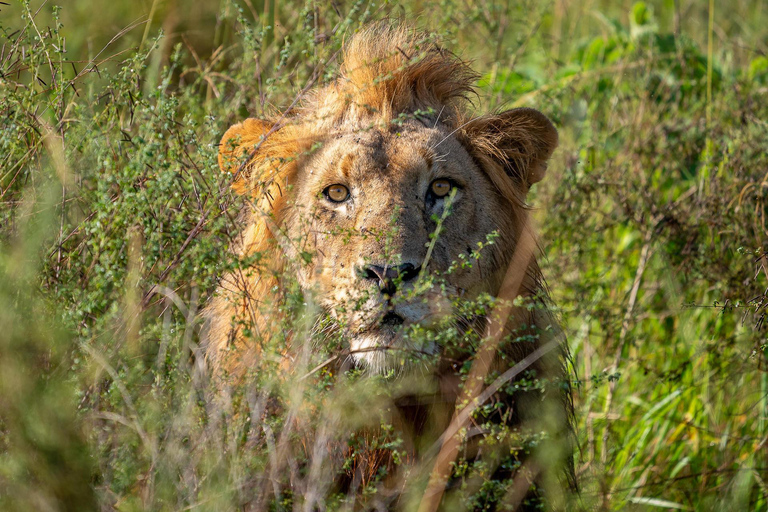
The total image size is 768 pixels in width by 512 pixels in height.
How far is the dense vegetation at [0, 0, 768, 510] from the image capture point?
269 cm

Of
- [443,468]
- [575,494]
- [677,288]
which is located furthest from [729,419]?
[443,468]

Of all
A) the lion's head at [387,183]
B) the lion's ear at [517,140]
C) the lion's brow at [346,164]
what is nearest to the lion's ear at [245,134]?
the lion's head at [387,183]

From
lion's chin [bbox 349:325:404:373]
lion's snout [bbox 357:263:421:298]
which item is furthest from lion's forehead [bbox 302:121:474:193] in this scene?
lion's chin [bbox 349:325:404:373]

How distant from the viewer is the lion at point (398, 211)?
128 inches

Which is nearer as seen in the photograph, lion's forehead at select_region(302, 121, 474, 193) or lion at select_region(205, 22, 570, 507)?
lion at select_region(205, 22, 570, 507)

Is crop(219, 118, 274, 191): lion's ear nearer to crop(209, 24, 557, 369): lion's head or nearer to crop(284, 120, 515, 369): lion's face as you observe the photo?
crop(209, 24, 557, 369): lion's head

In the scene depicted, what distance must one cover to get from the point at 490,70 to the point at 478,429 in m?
3.58

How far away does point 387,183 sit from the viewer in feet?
11.8

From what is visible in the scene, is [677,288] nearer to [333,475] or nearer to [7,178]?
[333,475]

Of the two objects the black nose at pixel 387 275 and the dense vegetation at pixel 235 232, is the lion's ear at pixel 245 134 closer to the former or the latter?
the dense vegetation at pixel 235 232

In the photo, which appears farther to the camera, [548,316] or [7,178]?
[548,316]

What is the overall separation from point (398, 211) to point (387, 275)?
311 millimetres

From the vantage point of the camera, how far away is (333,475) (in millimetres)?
2977

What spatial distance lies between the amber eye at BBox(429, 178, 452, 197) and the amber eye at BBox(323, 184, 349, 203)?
0.36 m
